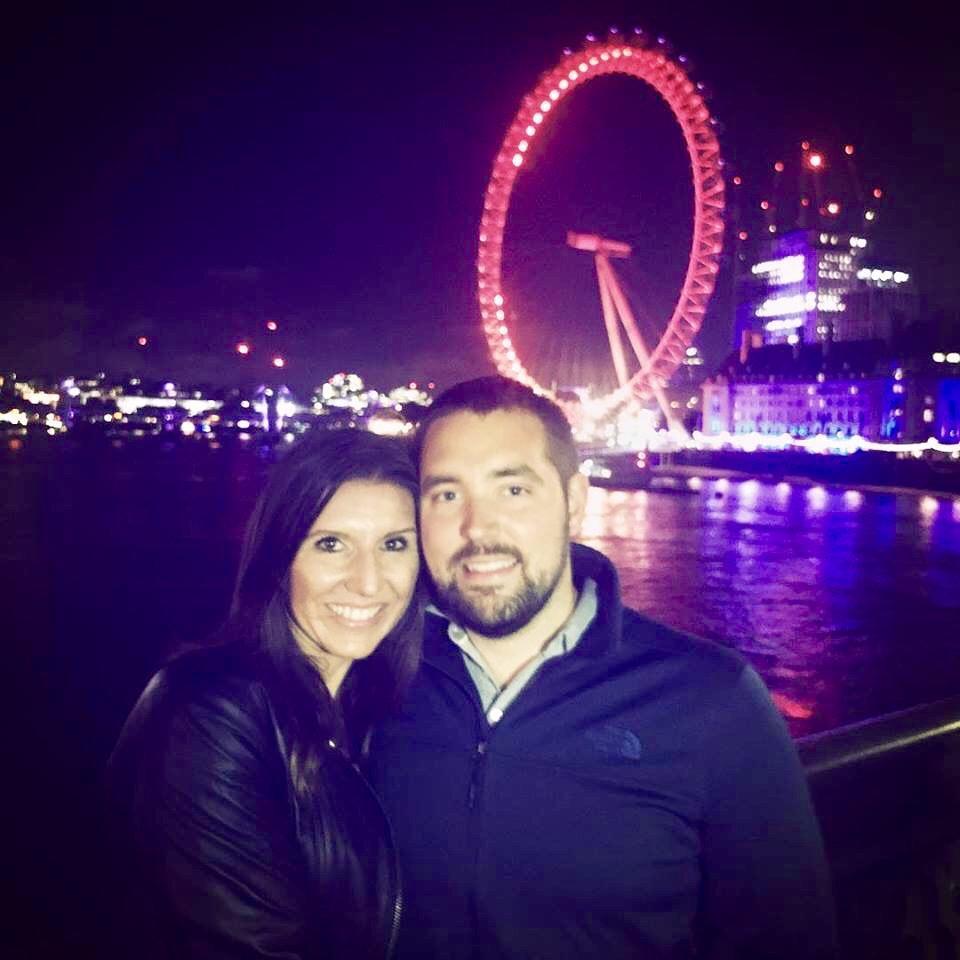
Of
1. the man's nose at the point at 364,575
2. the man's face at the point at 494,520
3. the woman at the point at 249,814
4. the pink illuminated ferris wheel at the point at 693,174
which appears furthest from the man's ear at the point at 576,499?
the pink illuminated ferris wheel at the point at 693,174

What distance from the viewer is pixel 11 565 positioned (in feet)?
46.6

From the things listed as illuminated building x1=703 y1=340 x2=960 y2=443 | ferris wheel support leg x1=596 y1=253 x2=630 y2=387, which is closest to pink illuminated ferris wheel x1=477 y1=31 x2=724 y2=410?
ferris wheel support leg x1=596 y1=253 x2=630 y2=387

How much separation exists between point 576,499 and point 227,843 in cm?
144

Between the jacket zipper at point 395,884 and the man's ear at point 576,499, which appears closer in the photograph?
the jacket zipper at point 395,884

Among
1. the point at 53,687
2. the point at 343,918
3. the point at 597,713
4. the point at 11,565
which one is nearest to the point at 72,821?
the point at 53,687

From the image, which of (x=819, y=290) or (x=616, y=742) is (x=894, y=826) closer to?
(x=616, y=742)

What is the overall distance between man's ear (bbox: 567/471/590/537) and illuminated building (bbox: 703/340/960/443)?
263 ft

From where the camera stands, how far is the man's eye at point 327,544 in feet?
8.50

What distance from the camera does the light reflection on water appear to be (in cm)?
841

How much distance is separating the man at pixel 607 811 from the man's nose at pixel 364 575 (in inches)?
13.8

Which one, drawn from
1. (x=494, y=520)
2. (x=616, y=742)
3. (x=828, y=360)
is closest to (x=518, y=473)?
(x=494, y=520)

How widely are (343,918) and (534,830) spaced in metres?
0.48

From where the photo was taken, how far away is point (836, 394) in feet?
278

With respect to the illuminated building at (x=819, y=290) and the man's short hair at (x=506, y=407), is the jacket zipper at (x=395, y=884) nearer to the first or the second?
the man's short hair at (x=506, y=407)
